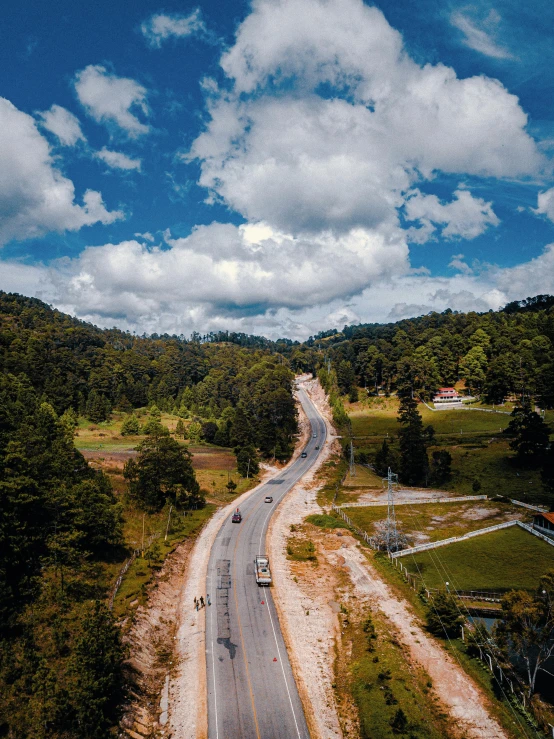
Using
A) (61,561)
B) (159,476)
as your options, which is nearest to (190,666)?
(61,561)

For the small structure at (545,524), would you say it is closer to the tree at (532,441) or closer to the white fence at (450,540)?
the white fence at (450,540)

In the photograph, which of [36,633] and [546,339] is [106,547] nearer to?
[36,633]

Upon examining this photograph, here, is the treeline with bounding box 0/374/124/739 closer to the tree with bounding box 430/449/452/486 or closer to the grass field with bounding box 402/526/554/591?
the grass field with bounding box 402/526/554/591

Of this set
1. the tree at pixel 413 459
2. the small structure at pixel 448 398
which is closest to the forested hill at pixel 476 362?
the small structure at pixel 448 398

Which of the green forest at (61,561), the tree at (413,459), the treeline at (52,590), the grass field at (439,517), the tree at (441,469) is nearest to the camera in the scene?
the treeline at (52,590)

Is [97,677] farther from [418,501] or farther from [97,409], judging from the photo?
[97,409]

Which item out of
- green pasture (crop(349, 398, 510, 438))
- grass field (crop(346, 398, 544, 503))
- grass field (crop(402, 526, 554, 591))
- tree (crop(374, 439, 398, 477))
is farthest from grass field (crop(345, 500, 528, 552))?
green pasture (crop(349, 398, 510, 438))
